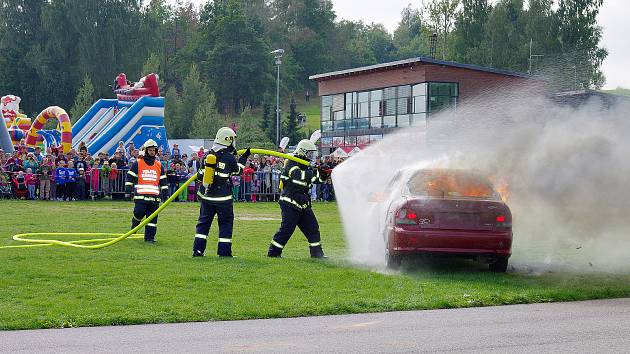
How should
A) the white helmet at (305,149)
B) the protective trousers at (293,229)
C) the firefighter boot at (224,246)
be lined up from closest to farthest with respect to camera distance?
the firefighter boot at (224,246)
the protective trousers at (293,229)
the white helmet at (305,149)

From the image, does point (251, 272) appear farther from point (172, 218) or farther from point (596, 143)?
point (172, 218)

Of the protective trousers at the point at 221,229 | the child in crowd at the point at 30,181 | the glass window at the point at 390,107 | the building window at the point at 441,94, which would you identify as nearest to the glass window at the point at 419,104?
the building window at the point at 441,94

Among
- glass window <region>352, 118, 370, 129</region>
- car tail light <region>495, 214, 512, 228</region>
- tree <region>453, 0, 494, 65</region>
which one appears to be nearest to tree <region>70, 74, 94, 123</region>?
glass window <region>352, 118, 370, 129</region>

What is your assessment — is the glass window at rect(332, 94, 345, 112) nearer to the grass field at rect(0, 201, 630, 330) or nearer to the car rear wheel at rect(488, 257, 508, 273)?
the grass field at rect(0, 201, 630, 330)

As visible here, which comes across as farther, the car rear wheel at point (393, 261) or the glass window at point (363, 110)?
the glass window at point (363, 110)

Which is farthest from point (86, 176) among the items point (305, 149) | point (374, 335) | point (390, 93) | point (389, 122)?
point (389, 122)

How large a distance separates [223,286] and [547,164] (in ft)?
16.7

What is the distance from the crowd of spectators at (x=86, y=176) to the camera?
28.9m

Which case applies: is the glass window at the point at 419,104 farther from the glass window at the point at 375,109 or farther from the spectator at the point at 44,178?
the spectator at the point at 44,178

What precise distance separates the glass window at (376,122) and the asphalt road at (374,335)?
45.1 metres

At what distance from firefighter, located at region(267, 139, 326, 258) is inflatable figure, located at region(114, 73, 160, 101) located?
111 feet

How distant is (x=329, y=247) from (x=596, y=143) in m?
5.62

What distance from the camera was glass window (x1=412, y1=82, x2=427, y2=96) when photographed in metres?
48.9

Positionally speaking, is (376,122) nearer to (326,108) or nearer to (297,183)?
(326,108)
